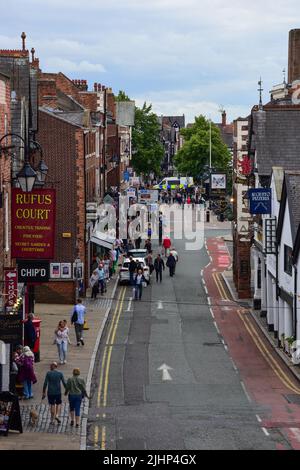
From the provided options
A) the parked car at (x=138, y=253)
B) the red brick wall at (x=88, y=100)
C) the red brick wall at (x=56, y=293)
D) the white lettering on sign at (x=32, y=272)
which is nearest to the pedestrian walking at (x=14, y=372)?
the white lettering on sign at (x=32, y=272)

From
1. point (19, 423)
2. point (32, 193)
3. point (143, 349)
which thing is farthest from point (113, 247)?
point (19, 423)

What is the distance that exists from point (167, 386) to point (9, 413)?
817 centimetres

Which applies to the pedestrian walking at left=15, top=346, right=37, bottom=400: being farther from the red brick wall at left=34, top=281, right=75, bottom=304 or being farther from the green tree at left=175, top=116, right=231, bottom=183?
the green tree at left=175, top=116, right=231, bottom=183

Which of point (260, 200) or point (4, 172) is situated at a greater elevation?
point (4, 172)

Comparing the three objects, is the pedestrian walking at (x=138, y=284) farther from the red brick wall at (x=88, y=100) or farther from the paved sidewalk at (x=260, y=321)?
the red brick wall at (x=88, y=100)

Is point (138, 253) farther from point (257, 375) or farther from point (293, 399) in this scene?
point (293, 399)

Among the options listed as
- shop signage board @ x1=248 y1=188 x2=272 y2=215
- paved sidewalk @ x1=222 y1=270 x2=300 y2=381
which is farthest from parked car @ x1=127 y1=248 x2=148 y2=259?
shop signage board @ x1=248 y1=188 x2=272 y2=215

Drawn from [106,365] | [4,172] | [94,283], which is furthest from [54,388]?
[94,283]

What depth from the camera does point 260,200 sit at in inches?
1813

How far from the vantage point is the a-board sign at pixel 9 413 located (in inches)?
1013

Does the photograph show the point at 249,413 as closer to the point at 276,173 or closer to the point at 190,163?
the point at 276,173

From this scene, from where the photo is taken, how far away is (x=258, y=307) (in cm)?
5128

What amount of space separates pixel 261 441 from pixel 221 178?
257 ft

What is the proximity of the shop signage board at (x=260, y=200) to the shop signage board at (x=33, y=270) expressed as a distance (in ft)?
46.0
